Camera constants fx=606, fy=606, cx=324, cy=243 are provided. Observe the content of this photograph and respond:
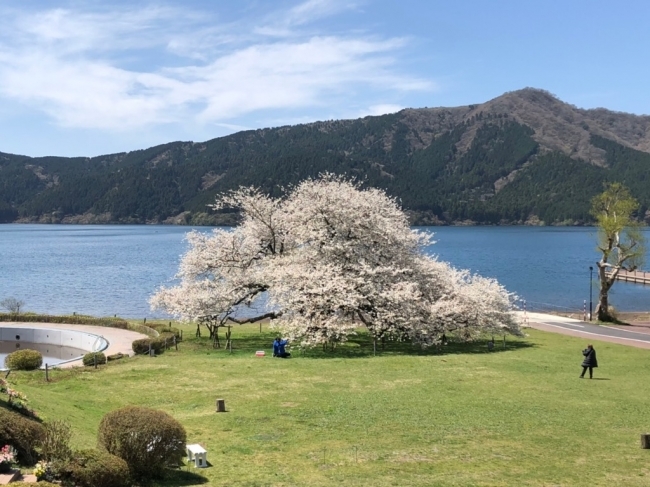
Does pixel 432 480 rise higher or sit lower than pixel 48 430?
lower

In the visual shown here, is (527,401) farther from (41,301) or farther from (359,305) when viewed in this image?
(41,301)

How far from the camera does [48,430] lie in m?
11.5

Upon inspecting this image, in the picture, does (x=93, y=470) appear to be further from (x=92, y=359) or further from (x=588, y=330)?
(x=588, y=330)

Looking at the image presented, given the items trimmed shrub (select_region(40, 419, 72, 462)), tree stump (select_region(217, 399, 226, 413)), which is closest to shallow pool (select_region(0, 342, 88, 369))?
tree stump (select_region(217, 399, 226, 413))

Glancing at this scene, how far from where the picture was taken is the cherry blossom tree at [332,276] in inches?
1441

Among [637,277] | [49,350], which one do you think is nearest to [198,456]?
[49,350]

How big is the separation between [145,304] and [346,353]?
4678 cm

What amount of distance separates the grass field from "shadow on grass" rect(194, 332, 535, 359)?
2.10 metres

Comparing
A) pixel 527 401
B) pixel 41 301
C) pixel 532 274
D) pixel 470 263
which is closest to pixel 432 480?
pixel 527 401

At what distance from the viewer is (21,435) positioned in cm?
A: 1182

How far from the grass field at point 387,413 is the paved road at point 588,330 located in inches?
349

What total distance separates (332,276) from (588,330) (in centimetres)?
2325

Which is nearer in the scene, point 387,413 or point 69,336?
point 387,413

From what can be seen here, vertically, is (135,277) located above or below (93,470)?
below
